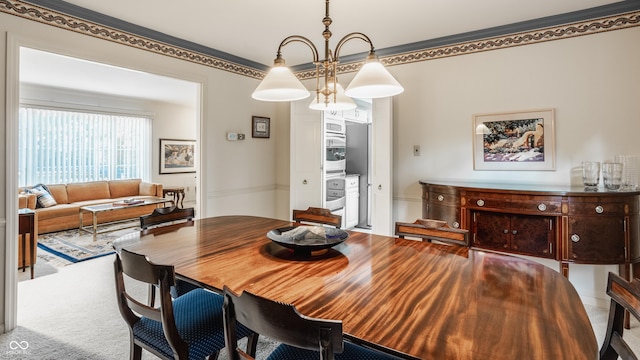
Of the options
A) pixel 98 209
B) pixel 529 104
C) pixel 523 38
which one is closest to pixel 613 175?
pixel 529 104

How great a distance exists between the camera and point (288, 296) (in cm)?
121

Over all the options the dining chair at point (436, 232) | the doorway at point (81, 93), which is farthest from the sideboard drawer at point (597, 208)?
the doorway at point (81, 93)

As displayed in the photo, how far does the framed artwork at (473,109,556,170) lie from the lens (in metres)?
2.98

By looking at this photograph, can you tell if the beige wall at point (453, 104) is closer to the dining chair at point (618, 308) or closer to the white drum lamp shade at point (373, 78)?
the white drum lamp shade at point (373, 78)

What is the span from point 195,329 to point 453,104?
10.0ft

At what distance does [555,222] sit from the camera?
2.55 meters

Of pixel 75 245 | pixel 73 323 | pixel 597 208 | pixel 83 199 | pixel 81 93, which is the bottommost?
pixel 73 323

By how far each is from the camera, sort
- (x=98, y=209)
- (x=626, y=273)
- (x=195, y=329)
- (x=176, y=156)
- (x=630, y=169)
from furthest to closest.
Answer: (x=176, y=156), (x=98, y=209), (x=630, y=169), (x=626, y=273), (x=195, y=329)

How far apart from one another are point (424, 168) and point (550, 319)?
8.63ft

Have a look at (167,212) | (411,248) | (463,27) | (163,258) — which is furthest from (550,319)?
(463,27)

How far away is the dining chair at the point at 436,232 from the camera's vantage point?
1960 millimetres

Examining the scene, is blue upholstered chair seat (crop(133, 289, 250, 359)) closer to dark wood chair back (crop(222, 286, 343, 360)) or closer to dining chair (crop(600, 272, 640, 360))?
dark wood chair back (crop(222, 286, 343, 360))

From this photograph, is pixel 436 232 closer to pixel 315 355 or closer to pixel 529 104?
pixel 315 355

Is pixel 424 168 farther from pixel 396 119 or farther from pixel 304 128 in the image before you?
pixel 304 128
